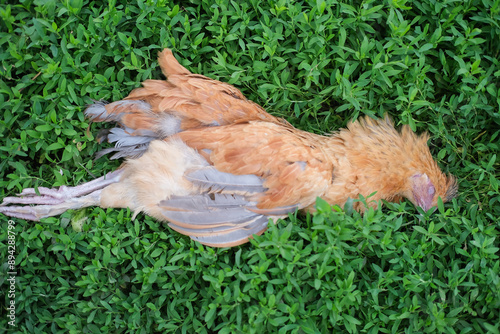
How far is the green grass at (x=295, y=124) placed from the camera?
291 centimetres

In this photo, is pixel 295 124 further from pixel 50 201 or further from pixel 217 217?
pixel 50 201

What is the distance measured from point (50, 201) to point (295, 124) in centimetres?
226

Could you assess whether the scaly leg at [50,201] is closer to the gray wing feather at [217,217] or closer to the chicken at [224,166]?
the chicken at [224,166]

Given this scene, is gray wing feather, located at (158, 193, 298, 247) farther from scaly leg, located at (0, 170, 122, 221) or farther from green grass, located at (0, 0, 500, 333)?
scaly leg, located at (0, 170, 122, 221)

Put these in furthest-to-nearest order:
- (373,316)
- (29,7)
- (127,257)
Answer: (29,7)
(127,257)
(373,316)

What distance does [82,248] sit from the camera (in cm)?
321

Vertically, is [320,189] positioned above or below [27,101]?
below

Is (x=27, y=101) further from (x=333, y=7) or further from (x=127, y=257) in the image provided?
(x=333, y=7)

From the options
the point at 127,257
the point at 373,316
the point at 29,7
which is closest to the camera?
the point at 373,316

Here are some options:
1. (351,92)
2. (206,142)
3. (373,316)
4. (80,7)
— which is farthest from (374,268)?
(80,7)

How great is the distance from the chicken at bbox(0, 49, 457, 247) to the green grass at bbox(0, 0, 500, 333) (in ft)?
0.45

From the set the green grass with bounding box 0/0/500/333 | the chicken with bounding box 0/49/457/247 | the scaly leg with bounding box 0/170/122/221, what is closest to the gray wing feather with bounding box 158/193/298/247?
the chicken with bounding box 0/49/457/247

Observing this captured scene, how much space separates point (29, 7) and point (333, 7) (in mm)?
2649

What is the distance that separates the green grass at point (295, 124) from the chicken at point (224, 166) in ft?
0.45
